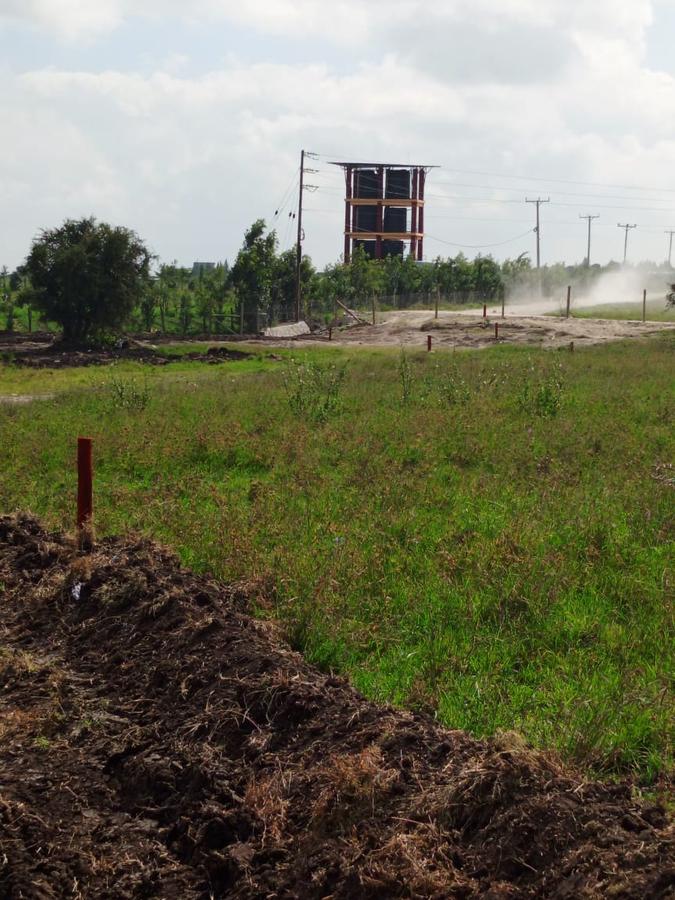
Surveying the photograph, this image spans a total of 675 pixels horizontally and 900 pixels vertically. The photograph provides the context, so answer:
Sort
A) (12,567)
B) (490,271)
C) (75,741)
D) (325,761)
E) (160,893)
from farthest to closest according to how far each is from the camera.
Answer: (490,271), (12,567), (75,741), (325,761), (160,893)

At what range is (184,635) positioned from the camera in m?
7.09

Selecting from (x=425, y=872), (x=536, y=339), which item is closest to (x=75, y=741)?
(x=425, y=872)

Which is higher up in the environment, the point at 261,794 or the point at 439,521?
the point at 439,521

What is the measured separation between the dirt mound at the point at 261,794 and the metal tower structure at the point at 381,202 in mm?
91918

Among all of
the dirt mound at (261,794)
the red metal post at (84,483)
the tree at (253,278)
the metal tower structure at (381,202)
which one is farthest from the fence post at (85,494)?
the metal tower structure at (381,202)

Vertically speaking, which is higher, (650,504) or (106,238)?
(106,238)

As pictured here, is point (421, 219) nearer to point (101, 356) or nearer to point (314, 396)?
point (101, 356)

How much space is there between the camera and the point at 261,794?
16.5 feet

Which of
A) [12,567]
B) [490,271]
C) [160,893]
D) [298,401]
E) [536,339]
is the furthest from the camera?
[490,271]

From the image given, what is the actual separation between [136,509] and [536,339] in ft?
121

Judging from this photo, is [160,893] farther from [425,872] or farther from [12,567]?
[12,567]

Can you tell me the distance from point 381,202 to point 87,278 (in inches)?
2139

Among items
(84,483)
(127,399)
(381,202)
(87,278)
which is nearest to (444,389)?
(127,399)

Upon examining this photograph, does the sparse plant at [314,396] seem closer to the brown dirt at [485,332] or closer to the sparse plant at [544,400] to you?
the sparse plant at [544,400]
